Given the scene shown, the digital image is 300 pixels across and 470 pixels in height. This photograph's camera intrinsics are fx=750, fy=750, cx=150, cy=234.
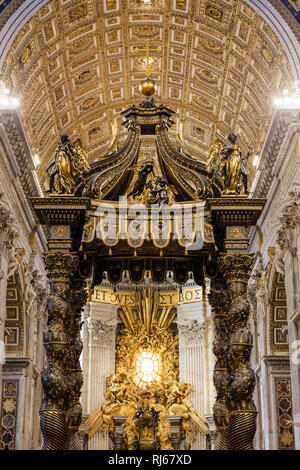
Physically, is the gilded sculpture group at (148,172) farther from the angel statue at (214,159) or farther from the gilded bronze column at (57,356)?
the gilded bronze column at (57,356)

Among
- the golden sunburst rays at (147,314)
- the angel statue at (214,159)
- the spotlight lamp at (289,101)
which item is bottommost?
the angel statue at (214,159)

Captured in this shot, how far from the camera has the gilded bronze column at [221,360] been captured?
8211 millimetres

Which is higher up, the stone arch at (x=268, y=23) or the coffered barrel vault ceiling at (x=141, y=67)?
the coffered barrel vault ceiling at (x=141, y=67)

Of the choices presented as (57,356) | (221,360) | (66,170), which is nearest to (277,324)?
(221,360)

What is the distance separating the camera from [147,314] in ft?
67.1

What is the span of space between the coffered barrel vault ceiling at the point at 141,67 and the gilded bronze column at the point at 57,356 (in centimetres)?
588

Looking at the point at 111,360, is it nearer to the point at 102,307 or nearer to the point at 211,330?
the point at 102,307

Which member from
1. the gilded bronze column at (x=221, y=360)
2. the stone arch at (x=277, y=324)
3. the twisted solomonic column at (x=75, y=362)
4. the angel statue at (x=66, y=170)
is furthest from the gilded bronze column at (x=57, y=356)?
the stone arch at (x=277, y=324)

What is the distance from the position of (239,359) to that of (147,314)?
42.3 feet

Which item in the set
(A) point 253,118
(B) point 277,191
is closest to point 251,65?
(A) point 253,118

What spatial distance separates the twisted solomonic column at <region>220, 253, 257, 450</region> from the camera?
7.48 metres

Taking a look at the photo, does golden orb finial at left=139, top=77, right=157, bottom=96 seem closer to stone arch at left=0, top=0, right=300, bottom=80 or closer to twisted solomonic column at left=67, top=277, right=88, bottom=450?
twisted solomonic column at left=67, top=277, right=88, bottom=450

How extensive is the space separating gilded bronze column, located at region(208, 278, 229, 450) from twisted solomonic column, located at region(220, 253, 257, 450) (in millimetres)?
316

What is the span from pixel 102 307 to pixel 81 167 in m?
11.9
